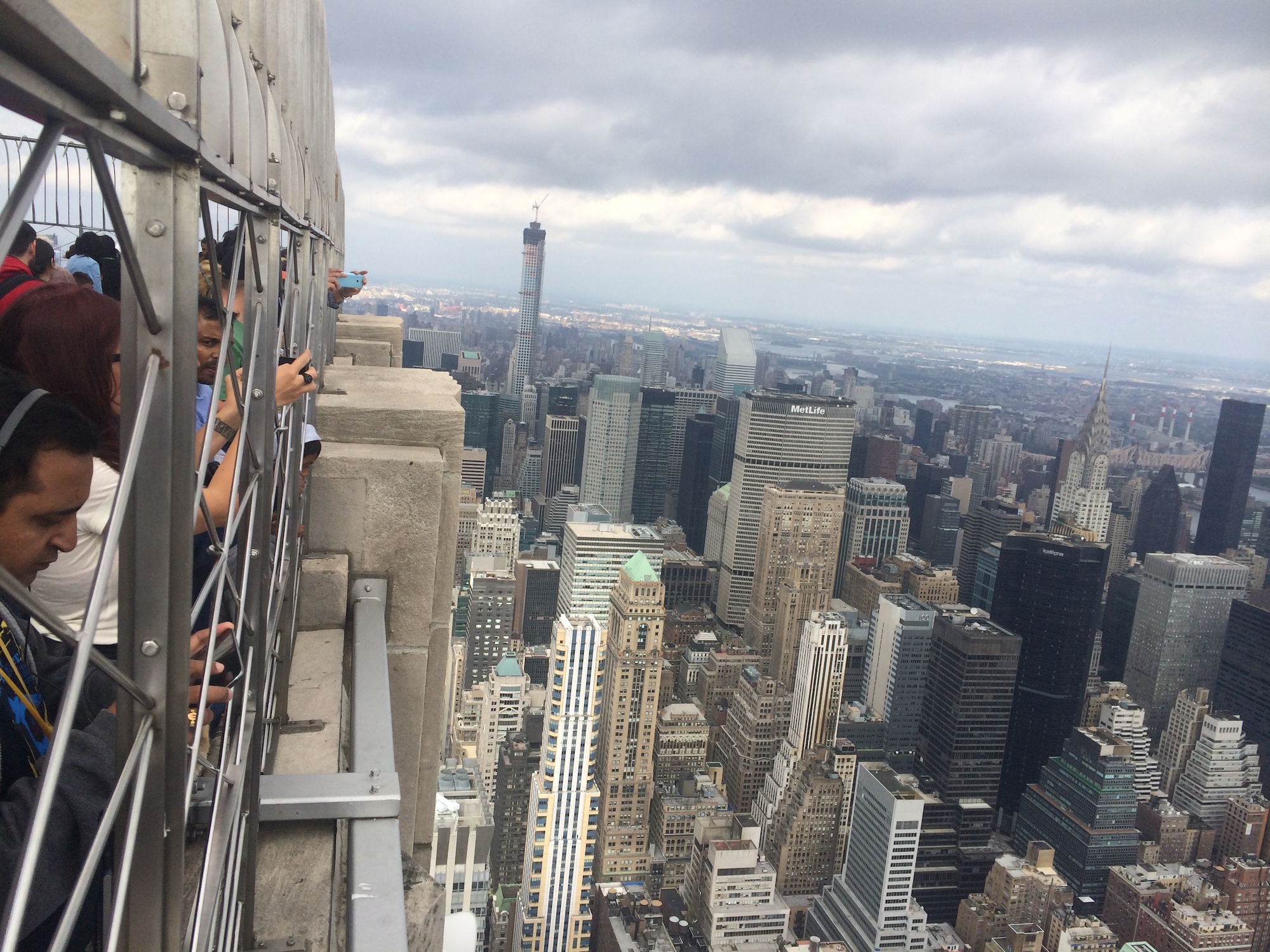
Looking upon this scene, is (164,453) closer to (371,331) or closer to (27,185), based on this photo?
(27,185)

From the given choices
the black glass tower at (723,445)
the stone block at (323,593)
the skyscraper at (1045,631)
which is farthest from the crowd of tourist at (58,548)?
the black glass tower at (723,445)

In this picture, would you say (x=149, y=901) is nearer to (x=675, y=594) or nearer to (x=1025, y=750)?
(x=1025, y=750)

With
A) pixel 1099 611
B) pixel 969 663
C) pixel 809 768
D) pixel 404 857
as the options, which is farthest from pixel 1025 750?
pixel 404 857

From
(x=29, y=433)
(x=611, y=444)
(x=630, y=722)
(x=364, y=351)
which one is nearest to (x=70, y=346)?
(x=29, y=433)

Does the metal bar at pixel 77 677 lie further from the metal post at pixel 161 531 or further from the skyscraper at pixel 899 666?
the skyscraper at pixel 899 666

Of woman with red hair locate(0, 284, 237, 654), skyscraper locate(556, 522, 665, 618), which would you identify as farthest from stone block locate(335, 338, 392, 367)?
skyscraper locate(556, 522, 665, 618)

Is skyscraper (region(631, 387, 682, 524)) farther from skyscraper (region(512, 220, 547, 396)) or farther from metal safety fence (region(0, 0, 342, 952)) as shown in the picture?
metal safety fence (region(0, 0, 342, 952))

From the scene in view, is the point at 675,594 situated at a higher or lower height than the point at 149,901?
lower

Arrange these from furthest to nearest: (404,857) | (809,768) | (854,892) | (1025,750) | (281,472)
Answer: (1025,750) < (809,768) < (854,892) < (404,857) < (281,472)
